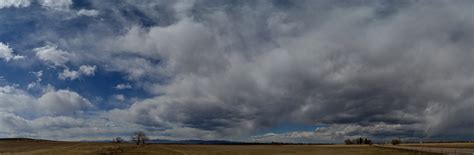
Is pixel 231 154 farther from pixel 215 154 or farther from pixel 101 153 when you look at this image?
pixel 101 153

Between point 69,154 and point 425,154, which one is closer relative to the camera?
point 425,154

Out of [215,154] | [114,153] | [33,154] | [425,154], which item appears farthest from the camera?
[215,154]

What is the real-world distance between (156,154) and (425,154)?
229ft

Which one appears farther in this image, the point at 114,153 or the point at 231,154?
the point at 231,154

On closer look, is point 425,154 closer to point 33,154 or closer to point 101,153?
point 101,153

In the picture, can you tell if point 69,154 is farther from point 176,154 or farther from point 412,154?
point 412,154

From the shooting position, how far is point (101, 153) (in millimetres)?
112312

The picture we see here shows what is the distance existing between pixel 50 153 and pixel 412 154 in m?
89.0

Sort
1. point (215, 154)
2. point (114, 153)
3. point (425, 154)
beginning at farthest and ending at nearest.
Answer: point (215, 154), point (114, 153), point (425, 154)

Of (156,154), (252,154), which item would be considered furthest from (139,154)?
(252,154)

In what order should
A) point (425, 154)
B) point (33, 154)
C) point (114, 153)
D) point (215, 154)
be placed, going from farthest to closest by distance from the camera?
1. point (215, 154)
2. point (114, 153)
3. point (33, 154)
4. point (425, 154)

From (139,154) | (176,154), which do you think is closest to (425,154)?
(176,154)

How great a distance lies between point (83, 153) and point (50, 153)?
29.0ft

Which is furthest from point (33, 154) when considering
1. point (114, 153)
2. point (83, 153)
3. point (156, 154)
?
Result: point (156, 154)
